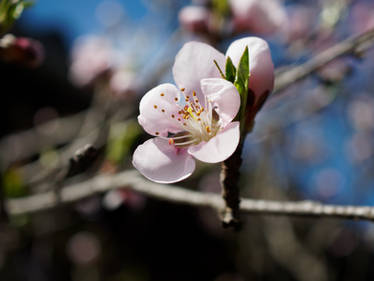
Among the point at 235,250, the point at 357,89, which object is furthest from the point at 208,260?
the point at 357,89

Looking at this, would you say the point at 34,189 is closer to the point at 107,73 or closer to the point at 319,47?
the point at 107,73

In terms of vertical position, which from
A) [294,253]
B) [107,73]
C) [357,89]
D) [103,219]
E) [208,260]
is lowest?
[208,260]

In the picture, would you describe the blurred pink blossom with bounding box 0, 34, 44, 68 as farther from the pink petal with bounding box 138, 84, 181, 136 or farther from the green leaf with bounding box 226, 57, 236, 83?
the green leaf with bounding box 226, 57, 236, 83

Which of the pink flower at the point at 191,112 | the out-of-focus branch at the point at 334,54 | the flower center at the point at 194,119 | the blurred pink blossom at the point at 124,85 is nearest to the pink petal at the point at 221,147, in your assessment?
the pink flower at the point at 191,112

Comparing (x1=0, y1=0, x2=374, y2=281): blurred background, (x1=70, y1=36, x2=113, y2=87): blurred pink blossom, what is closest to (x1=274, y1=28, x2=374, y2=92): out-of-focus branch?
(x1=0, y1=0, x2=374, y2=281): blurred background

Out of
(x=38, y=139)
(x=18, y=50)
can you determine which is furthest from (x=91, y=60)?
(x=18, y=50)

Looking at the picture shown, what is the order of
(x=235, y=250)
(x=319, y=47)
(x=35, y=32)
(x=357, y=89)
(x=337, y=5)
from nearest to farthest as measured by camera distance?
(x=337, y=5) < (x=319, y=47) < (x=357, y=89) < (x=235, y=250) < (x=35, y=32)

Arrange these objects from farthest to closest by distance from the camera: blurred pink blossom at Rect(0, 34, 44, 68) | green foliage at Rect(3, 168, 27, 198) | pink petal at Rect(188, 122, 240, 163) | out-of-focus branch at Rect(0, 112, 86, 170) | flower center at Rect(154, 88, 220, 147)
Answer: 1. out-of-focus branch at Rect(0, 112, 86, 170)
2. green foliage at Rect(3, 168, 27, 198)
3. blurred pink blossom at Rect(0, 34, 44, 68)
4. flower center at Rect(154, 88, 220, 147)
5. pink petal at Rect(188, 122, 240, 163)

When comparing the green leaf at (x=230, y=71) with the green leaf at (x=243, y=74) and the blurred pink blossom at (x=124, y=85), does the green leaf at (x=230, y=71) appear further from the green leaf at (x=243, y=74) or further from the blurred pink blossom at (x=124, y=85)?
the blurred pink blossom at (x=124, y=85)
